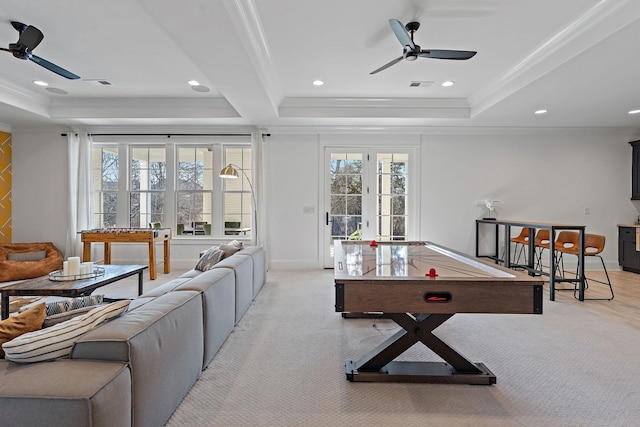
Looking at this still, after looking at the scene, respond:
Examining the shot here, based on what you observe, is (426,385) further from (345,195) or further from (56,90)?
(56,90)

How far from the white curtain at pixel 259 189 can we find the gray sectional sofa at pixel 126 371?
129 inches

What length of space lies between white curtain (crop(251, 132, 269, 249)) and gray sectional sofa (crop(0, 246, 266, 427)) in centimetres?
326

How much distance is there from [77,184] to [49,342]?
541 centimetres

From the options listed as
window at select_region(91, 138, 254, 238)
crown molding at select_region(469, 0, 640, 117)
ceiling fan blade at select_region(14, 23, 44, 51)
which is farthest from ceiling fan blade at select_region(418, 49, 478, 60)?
window at select_region(91, 138, 254, 238)

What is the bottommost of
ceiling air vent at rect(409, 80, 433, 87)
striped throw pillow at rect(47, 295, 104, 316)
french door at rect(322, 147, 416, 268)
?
striped throw pillow at rect(47, 295, 104, 316)

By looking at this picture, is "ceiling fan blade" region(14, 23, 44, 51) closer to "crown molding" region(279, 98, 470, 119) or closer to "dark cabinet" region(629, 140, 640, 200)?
"crown molding" region(279, 98, 470, 119)

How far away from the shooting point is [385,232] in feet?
19.0

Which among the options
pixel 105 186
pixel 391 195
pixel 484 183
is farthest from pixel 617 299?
pixel 105 186

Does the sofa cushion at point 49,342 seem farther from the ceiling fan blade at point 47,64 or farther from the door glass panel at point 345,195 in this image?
the door glass panel at point 345,195

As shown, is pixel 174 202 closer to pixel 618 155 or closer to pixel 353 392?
pixel 353 392

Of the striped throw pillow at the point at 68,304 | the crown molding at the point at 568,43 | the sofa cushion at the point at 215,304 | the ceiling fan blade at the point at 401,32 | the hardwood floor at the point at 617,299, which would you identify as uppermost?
the crown molding at the point at 568,43

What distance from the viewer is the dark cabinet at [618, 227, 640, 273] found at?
17.5 ft

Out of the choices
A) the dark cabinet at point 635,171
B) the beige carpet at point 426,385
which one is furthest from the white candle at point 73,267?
the dark cabinet at point 635,171

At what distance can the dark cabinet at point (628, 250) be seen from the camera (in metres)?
5.35
